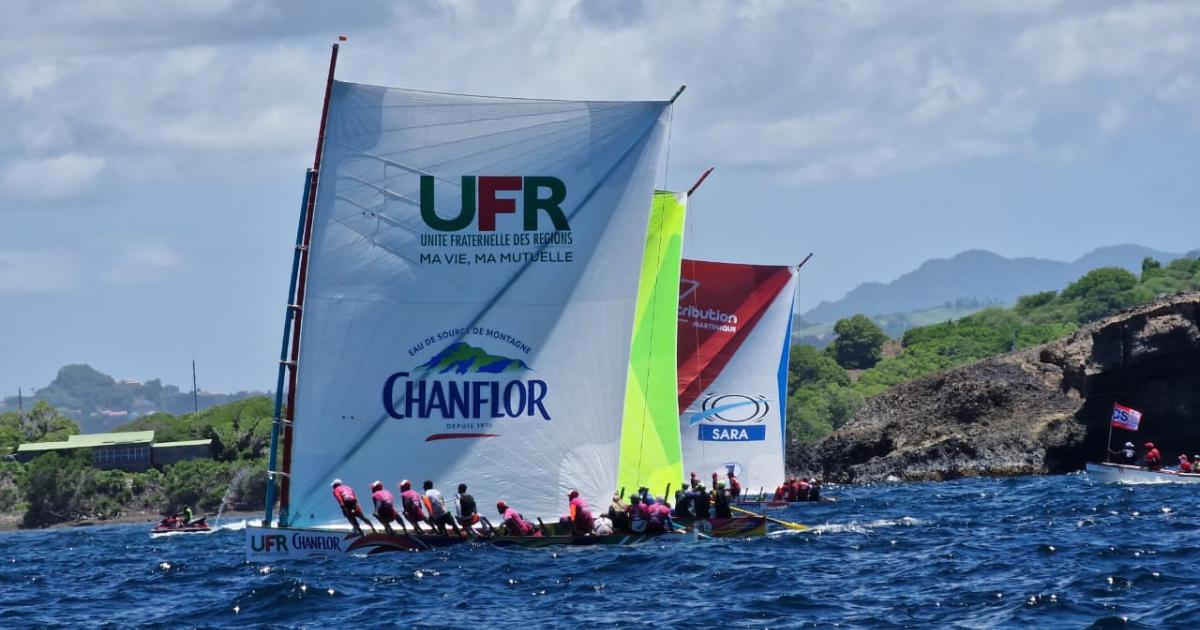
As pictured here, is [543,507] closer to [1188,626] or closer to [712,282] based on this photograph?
[1188,626]

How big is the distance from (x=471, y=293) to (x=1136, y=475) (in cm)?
3672

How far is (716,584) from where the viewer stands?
1157 inches

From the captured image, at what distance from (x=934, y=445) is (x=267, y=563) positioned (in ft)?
189

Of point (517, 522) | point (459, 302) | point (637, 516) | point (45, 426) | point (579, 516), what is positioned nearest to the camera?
point (459, 302)

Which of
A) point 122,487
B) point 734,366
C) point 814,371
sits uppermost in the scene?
point 814,371

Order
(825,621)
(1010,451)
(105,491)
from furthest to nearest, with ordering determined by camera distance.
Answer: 1. (105,491)
2. (1010,451)
3. (825,621)

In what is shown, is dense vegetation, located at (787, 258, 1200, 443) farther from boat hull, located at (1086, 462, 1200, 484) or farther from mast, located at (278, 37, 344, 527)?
mast, located at (278, 37, 344, 527)

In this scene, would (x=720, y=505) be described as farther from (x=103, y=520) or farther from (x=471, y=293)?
(x=103, y=520)

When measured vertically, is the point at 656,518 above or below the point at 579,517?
below

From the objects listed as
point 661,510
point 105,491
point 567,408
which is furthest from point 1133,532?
point 105,491

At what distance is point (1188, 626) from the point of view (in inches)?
926

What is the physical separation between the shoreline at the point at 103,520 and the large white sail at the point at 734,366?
48.6m

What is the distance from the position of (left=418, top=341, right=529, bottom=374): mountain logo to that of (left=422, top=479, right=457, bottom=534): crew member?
2321 millimetres

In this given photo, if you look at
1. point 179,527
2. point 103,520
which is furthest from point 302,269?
point 103,520
